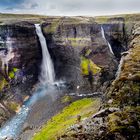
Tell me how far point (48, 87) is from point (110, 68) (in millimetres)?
15971

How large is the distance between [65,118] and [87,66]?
31319mm

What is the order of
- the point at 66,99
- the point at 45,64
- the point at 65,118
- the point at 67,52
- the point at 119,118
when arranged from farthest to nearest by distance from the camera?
the point at 45,64
the point at 67,52
the point at 66,99
the point at 65,118
the point at 119,118

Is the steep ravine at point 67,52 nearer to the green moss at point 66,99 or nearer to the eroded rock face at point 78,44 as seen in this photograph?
the eroded rock face at point 78,44

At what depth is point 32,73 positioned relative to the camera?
94.8m

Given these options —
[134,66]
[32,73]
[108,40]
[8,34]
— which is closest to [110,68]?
[108,40]

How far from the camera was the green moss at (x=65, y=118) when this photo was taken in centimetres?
5409

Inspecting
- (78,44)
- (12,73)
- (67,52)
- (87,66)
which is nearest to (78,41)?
(78,44)

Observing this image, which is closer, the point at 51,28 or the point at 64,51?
the point at 64,51

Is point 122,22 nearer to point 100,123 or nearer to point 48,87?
point 48,87

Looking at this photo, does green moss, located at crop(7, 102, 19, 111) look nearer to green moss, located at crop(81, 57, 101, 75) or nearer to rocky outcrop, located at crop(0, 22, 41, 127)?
rocky outcrop, located at crop(0, 22, 41, 127)

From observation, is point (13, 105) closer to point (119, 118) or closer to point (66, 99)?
point (66, 99)

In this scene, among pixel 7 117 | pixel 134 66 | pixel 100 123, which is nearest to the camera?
pixel 100 123

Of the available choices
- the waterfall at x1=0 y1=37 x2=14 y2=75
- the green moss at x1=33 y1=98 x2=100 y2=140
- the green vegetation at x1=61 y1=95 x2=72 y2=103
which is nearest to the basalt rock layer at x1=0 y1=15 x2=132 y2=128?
the waterfall at x1=0 y1=37 x2=14 y2=75

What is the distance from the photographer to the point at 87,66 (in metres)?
92.9
